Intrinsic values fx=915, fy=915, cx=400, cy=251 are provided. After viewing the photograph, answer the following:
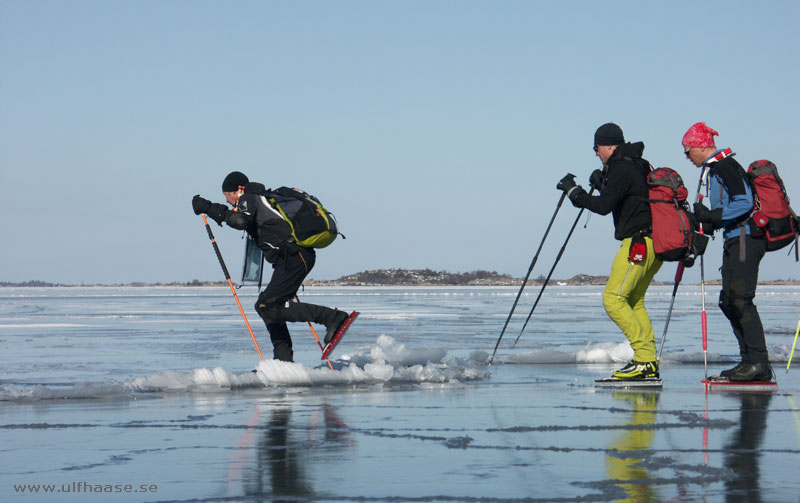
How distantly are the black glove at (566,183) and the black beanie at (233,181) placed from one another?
10.1ft

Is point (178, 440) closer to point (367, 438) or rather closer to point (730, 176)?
point (367, 438)

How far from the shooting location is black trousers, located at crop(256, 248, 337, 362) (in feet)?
28.8

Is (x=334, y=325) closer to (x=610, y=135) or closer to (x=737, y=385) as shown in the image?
(x=610, y=135)

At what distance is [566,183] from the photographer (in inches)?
331

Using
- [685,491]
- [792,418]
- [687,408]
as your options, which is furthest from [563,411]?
[685,491]

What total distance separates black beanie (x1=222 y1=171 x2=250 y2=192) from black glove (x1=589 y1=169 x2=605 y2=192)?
3.38 metres

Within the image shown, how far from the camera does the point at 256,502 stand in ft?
12.2

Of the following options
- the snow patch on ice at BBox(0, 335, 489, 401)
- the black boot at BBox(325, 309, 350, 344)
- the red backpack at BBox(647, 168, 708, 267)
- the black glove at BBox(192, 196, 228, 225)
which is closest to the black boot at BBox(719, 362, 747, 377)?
the red backpack at BBox(647, 168, 708, 267)

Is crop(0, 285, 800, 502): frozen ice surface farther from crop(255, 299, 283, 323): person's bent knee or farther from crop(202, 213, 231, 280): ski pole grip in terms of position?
crop(202, 213, 231, 280): ski pole grip

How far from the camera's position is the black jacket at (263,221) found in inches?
341

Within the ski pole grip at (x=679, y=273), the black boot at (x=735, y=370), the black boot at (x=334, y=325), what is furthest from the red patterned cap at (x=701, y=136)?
the black boot at (x=334, y=325)

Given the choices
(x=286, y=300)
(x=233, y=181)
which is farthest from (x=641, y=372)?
(x=233, y=181)

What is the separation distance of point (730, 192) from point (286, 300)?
164 inches

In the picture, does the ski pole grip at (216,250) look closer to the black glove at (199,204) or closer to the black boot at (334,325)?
the black glove at (199,204)
